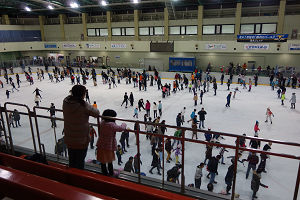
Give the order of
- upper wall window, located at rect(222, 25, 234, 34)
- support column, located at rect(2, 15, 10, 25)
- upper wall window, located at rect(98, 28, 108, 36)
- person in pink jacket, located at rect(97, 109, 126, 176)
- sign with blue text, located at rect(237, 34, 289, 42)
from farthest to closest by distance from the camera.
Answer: support column, located at rect(2, 15, 10, 25) < upper wall window, located at rect(98, 28, 108, 36) < upper wall window, located at rect(222, 25, 234, 34) < sign with blue text, located at rect(237, 34, 289, 42) < person in pink jacket, located at rect(97, 109, 126, 176)

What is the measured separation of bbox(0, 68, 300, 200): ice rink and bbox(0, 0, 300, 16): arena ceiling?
1178 centimetres

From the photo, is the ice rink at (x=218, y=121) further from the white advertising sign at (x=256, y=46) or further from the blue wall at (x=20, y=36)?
the blue wall at (x=20, y=36)

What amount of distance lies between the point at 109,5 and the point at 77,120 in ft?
111

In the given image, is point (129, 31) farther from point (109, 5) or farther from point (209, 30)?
point (209, 30)

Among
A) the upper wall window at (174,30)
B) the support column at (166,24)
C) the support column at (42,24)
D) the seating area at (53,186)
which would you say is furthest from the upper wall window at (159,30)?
the seating area at (53,186)

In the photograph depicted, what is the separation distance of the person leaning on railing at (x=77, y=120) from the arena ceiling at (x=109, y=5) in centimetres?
2819

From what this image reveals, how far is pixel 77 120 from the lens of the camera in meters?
3.15

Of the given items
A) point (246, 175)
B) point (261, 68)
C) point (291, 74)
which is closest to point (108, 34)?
point (261, 68)

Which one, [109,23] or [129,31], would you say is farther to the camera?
[109,23]

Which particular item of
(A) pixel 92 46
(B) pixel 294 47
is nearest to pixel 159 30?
(A) pixel 92 46

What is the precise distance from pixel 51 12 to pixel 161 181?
43.0 metres

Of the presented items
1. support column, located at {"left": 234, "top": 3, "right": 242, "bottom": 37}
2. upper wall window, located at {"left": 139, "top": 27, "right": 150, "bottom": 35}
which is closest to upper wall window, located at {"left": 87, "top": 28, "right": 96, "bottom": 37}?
upper wall window, located at {"left": 139, "top": 27, "right": 150, "bottom": 35}

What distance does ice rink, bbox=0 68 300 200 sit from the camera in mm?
6895

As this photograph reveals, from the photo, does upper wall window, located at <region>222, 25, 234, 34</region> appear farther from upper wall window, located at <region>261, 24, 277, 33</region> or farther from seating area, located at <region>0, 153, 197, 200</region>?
seating area, located at <region>0, 153, 197, 200</region>
